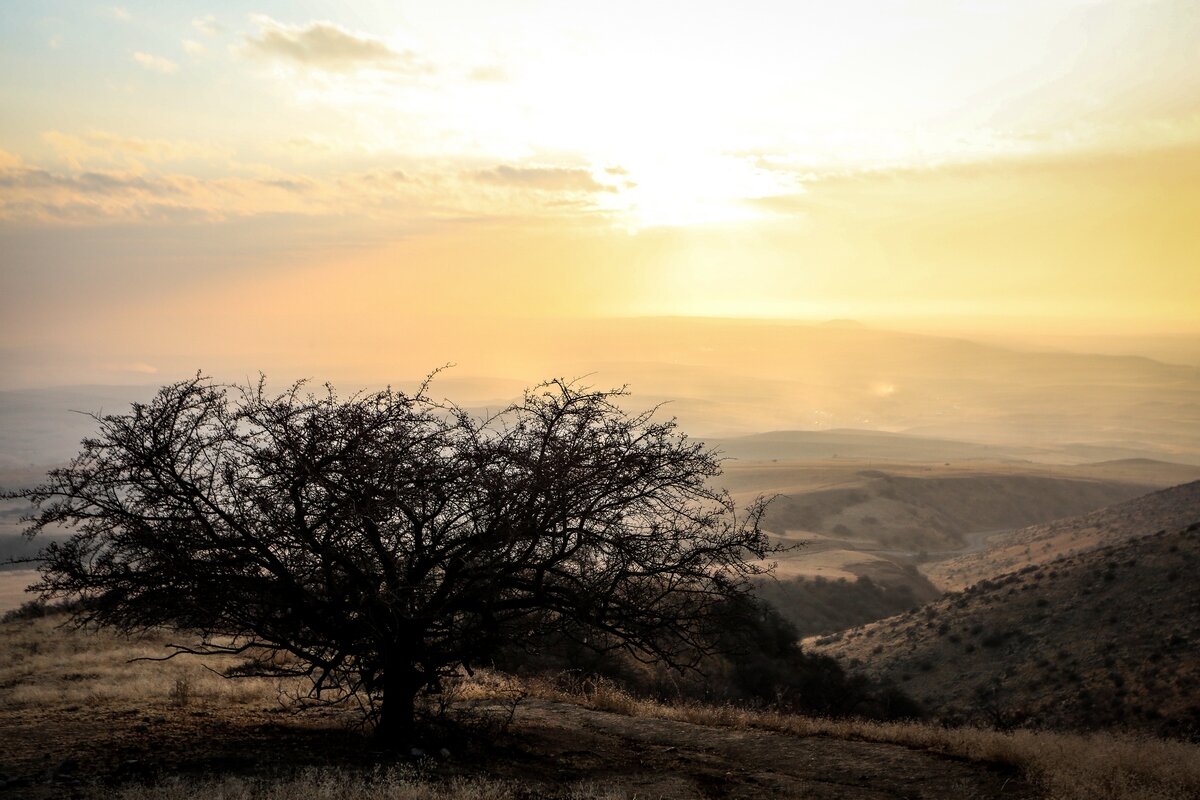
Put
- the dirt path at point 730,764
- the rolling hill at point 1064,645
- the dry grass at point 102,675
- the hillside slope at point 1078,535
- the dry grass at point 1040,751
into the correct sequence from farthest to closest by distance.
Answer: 1. the hillside slope at point 1078,535
2. the rolling hill at point 1064,645
3. the dry grass at point 102,675
4. the dirt path at point 730,764
5. the dry grass at point 1040,751

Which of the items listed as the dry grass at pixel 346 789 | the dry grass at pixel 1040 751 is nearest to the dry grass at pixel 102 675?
the dry grass at pixel 346 789

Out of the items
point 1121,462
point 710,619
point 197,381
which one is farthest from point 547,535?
point 1121,462

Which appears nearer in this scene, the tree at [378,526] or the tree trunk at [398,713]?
the tree at [378,526]

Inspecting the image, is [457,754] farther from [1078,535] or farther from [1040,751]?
[1078,535]

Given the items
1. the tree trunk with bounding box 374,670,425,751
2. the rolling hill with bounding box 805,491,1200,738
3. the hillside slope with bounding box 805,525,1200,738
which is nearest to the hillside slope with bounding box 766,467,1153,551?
the rolling hill with bounding box 805,491,1200,738

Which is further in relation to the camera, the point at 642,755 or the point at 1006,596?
the point at 1006,596

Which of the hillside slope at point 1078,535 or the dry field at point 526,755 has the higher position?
the dry field at point 526,755

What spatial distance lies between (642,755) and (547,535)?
3.38 metres

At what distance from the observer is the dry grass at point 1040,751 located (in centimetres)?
990

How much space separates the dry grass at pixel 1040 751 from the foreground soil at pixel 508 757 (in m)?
0.37

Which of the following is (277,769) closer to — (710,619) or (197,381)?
(197,381)

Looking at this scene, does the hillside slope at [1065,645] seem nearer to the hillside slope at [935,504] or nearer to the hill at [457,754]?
the hill at [457,754]

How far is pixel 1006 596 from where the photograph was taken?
43.2 metres

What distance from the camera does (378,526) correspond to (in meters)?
10.1
